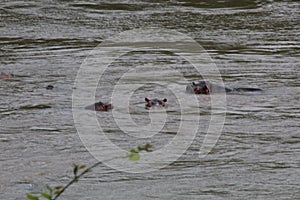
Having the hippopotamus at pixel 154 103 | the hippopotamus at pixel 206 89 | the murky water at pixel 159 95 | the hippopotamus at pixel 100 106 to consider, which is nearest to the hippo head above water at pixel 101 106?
the hippopotamus at pixel 100 106

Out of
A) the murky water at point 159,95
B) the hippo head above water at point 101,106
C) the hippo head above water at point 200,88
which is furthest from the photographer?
the hippo head above water at point 200,88

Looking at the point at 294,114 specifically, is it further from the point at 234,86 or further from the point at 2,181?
the point at 2,181

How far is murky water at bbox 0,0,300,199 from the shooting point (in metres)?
5.19

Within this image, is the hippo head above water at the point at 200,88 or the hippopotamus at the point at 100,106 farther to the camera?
the hippo head above water at the point at 200,88

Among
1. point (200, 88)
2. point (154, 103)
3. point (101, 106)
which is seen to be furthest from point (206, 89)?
point (101, 106)

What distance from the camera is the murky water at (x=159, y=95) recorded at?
519 centimetres

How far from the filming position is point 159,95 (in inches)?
308

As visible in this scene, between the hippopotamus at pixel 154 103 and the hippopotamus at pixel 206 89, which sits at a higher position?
the hippopotamus at pixel 206 89

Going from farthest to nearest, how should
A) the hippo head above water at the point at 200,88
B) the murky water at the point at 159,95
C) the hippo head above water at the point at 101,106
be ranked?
the hippo head above water at the point at 200,88
the hippo head above water at the point at 101,106
the murky water at the point at 159,95

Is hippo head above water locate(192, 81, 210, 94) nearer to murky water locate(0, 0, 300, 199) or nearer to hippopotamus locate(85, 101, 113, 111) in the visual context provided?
murky water locate(0, 0, 300, 199)

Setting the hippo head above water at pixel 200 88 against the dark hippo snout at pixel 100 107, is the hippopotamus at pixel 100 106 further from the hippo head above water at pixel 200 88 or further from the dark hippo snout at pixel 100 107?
the hippo head above water at pixel 200 88

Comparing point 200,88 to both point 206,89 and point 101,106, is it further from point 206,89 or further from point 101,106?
point 101,106

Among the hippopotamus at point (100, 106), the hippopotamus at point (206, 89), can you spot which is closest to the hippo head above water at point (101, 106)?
the hippopotamus at point (100, 106)

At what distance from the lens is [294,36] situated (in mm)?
10430
